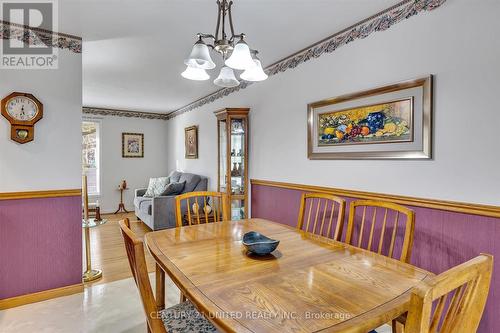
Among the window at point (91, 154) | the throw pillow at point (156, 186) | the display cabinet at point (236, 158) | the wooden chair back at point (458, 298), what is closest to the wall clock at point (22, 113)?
the display cabinet at point (236, 158)

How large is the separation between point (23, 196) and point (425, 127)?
3136 mm

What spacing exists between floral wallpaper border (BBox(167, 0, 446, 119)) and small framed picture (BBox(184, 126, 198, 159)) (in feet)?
7.69

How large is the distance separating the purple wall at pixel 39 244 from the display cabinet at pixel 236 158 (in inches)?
70.9

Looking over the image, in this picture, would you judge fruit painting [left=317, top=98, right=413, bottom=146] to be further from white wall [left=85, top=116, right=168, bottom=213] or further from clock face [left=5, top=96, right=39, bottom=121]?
white wall [left=85, top=116, right=168, bottom=213]

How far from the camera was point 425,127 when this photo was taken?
187 centimetres

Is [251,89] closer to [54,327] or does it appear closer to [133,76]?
[133,76]

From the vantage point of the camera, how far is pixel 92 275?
280 centimetres

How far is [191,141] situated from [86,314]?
3665mm

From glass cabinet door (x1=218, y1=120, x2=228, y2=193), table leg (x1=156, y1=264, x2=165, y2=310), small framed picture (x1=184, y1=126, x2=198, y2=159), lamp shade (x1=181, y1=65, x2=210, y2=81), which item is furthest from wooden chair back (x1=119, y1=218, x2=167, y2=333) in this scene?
small framed picture (x1=184, y1=126, x2=198, y2=159)

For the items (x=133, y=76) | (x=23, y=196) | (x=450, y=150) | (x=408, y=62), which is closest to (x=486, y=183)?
(x=450, y=150)

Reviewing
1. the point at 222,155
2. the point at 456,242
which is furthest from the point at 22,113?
the point at 456,242

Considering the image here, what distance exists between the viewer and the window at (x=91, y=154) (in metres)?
5.96

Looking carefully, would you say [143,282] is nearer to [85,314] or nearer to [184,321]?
[184,321]

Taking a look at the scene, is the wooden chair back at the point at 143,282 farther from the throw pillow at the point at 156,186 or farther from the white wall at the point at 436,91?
the throw pillow at the point at 156,186
